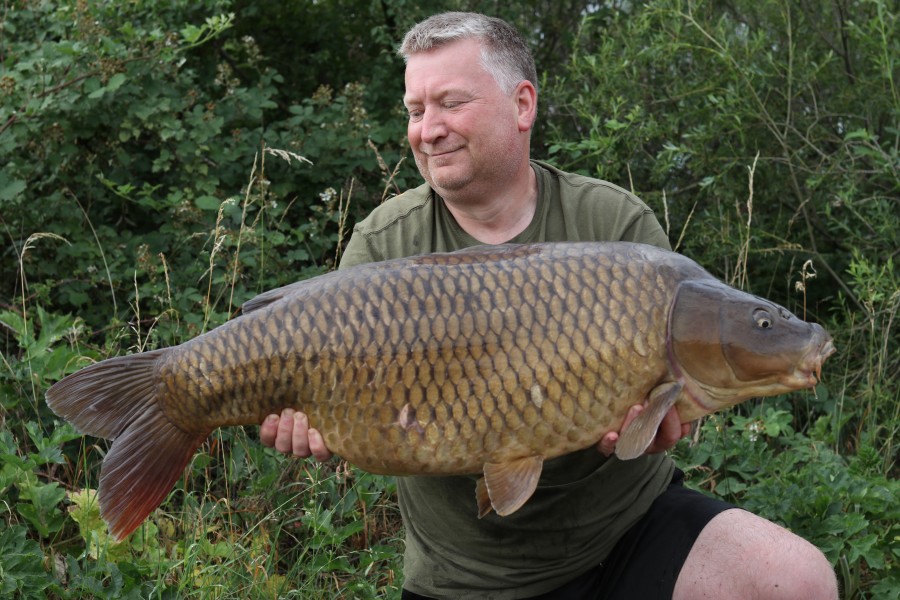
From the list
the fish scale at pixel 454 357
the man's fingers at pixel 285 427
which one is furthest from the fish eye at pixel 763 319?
the man's fingers at pixel 285 427

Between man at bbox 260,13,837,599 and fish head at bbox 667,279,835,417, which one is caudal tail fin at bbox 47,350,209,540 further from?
fish head at bbox 667,279,835,417

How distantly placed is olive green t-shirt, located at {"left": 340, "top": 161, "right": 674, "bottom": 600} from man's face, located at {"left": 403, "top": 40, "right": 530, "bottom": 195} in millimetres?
121

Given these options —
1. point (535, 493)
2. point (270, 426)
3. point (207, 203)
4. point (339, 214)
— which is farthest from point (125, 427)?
point (207, 203)

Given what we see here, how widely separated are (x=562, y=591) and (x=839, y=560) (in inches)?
30.6

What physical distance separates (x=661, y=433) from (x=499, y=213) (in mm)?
557

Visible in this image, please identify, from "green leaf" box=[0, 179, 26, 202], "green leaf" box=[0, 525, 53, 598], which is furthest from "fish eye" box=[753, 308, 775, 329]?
"green leaf" box=[0, 179, 26, 202]

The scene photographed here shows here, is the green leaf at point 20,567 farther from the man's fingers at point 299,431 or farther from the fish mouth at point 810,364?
the fish mouth at point 810,364

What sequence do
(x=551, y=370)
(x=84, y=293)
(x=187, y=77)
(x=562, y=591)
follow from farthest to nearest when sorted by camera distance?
(x=187, y=77) → (x=84, y=293) → (x=562, y=591) → (x=551, y=370)

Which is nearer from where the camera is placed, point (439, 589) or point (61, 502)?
point (439, 589)

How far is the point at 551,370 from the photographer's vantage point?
1.62 m

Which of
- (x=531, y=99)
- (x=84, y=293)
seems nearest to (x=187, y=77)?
(x=84, y=293)

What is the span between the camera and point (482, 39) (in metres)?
2.10

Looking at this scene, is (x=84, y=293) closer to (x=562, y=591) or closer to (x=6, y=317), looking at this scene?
(x=6, y=317)

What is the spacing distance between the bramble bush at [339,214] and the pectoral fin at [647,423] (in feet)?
3.12
